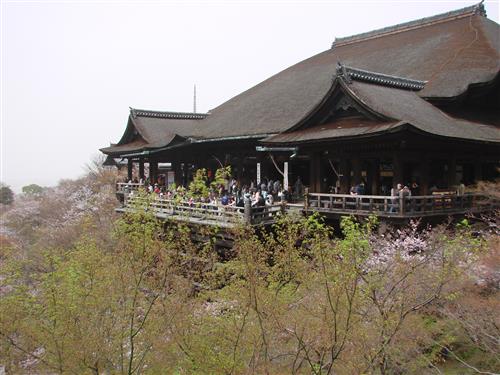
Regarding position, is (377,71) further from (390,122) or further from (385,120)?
(390,122)

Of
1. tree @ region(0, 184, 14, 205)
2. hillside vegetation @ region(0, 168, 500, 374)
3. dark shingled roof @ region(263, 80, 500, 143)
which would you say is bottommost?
tree @ region(0, 184, 14, 205)

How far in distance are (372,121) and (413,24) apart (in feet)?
47.6

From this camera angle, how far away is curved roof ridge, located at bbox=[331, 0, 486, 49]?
23.0 meters

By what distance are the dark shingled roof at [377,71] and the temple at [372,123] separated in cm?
7

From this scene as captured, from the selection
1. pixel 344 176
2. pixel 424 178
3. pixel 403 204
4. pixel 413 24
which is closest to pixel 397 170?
pixel 424 178

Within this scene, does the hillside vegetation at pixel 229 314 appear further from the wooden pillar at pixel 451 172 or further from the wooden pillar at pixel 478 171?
the wooden pillar at pixel 478 171

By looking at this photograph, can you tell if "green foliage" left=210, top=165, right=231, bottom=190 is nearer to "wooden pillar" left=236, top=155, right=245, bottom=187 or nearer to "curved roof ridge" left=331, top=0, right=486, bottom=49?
"wooden pillar" left=236, top=155, right=245, bottom=187

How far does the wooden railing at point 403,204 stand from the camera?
42.3 ft

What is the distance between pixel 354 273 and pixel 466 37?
18096 mm

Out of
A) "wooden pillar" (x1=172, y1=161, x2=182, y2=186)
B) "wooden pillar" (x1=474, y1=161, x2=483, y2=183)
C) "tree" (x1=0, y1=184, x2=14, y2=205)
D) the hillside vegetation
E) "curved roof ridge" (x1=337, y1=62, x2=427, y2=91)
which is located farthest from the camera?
"tree" (x1=0, y1=184, x2=14, y2=205)

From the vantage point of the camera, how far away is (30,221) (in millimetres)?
40500

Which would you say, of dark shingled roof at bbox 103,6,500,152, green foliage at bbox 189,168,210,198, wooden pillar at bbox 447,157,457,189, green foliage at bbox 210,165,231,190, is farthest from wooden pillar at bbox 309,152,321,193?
green foliage at bbox 189,168,210,198

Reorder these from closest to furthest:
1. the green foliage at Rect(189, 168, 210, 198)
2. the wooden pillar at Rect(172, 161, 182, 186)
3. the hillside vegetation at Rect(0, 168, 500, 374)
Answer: the hillside vegetation at Rect(0, 168, 500, 374) < the green foliage at Rect(189, 168, 210, 198) < the wooden pillar at Rect(172, 161, 182, 186)

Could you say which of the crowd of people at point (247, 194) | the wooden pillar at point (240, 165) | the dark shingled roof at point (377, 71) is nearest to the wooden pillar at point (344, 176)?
the crowd of people at point (247, 194)
